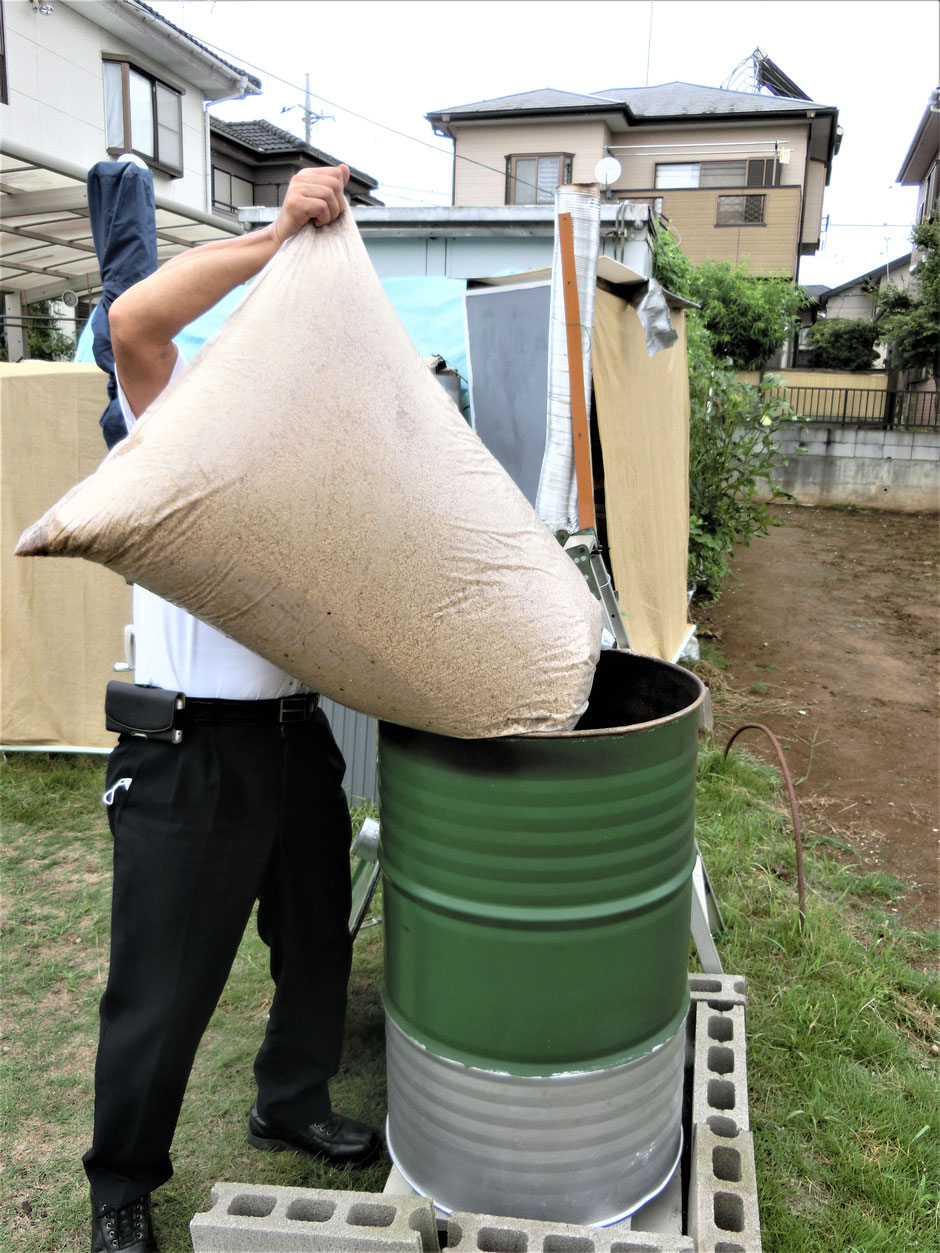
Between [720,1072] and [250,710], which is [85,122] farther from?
[720,1072]

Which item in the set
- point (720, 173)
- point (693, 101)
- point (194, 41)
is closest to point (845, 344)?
point (720, 173)

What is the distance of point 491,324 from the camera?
150 inches

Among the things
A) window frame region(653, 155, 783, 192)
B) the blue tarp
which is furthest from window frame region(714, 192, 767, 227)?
the blue tarp

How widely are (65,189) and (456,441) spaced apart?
19.7ft

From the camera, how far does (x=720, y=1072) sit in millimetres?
1946

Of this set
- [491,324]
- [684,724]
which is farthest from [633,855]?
[491,324]

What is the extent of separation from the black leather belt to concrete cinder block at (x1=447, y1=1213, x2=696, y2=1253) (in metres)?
0.89

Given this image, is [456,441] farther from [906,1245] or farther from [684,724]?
[906,1245]

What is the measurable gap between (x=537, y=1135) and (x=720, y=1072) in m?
0.63

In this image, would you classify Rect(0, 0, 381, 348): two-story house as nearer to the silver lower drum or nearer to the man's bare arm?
the man's bare arm

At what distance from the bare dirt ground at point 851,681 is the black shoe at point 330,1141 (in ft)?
6.78

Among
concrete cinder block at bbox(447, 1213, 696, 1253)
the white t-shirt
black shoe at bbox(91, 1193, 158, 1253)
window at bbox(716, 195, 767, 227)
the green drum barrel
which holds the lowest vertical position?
black shoe at bbox(91, 1193, 158, 1253)

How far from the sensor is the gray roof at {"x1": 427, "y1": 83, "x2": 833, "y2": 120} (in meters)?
20.9

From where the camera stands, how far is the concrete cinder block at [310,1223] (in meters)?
1.37
